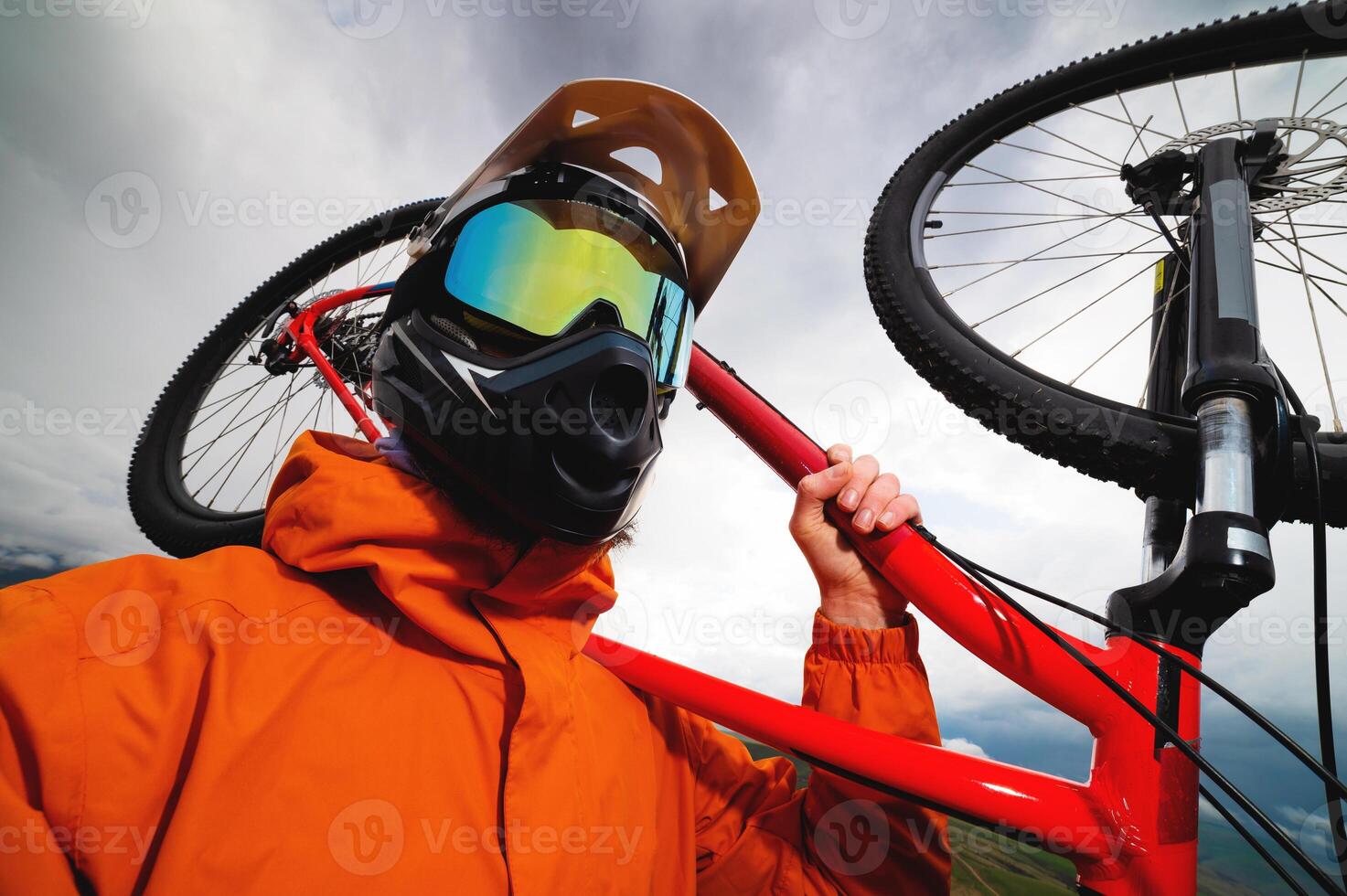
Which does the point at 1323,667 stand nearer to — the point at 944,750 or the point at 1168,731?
the point at 1168,731

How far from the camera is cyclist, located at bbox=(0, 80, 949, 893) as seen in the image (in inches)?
25.8

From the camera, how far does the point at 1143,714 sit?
0.83m

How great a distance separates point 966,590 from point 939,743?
0.33 meters

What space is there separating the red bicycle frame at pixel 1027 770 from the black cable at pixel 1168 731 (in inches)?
0.7

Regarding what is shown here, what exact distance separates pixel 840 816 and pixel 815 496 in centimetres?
66

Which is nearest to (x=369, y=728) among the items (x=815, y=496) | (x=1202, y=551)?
(x=815, y=496)

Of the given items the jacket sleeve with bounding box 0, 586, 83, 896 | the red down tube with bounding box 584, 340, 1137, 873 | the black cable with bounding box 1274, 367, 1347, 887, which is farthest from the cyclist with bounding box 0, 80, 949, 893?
the black cable with bounding box 1274, 367, 1347, 887

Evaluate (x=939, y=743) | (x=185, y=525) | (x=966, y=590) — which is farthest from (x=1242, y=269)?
(x=185, y=525)

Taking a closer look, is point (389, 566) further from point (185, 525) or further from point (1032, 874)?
point (185, 525)

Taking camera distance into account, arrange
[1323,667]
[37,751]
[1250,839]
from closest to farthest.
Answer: [37,751], [1250,839], [1323,667]

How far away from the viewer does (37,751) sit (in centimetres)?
59

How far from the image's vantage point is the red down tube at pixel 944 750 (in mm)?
904

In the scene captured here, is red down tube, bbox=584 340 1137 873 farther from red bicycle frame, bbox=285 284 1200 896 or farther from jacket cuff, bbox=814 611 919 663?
jacket cuff, bbox=814 611 919 663

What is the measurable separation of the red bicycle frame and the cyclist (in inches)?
4.8
